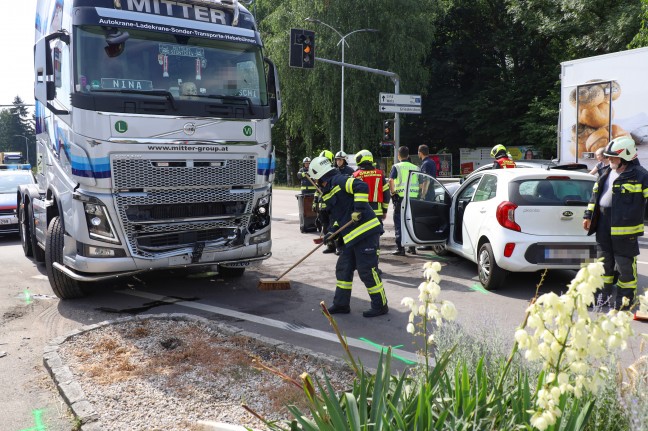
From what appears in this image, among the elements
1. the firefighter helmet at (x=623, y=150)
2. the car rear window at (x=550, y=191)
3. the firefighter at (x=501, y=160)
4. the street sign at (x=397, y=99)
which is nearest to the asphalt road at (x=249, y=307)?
the car rear window at (x=550, y=191)

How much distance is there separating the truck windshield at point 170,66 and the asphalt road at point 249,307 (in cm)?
248

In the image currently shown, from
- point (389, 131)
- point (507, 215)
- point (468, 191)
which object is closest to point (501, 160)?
point (468, 191)

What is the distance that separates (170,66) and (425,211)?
4.23m

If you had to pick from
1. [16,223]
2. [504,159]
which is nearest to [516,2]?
[504,159]

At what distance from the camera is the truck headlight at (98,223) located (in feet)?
20.8

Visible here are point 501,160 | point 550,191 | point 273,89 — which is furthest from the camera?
point 501,160

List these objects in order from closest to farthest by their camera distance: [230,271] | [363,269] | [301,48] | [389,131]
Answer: [363,269] < [230,271] < [301,48] < [389,131]

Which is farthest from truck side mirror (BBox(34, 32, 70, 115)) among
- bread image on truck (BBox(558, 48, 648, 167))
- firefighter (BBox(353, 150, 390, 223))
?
bread image on truck (BBox(558, 48, 648, 167))

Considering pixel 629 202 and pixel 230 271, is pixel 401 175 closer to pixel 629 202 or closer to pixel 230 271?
pixel 230 271

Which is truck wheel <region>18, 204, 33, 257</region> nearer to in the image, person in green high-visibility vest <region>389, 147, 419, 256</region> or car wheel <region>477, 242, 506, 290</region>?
person in green high-visibility vest <region>389, 147, 419, 256</region>

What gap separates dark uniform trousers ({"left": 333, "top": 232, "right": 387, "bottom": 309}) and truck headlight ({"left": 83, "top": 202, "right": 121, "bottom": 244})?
8.04 ft

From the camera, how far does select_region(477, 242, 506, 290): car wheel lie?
24.1 feet

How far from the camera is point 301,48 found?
18297mm

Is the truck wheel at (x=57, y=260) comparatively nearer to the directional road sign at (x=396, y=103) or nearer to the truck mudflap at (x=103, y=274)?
the truck mudflap at (x=103, y=274)
